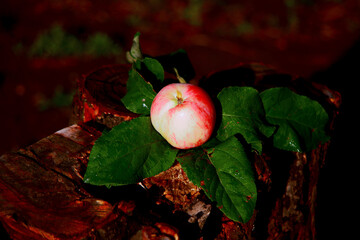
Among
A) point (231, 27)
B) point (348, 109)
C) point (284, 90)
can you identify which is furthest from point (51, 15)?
point (284, 90)

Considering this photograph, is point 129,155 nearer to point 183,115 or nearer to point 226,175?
point 183,115

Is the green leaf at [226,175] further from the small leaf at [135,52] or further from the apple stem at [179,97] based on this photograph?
the small leaf at [135,52]

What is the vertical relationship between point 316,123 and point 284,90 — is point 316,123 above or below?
below

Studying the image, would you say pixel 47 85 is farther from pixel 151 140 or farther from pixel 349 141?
pixel 349 141

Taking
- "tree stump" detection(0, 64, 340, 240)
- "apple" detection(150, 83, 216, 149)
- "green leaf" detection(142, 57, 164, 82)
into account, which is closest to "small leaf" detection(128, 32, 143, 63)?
"green leaf" detection(142, 57, 164, 82)

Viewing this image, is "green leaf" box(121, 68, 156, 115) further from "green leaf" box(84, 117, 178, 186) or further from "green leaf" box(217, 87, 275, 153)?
"green leaf" box(217, 87, 275, 153)

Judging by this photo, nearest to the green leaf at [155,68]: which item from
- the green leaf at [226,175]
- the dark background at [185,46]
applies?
the green leaf at [226,175]
